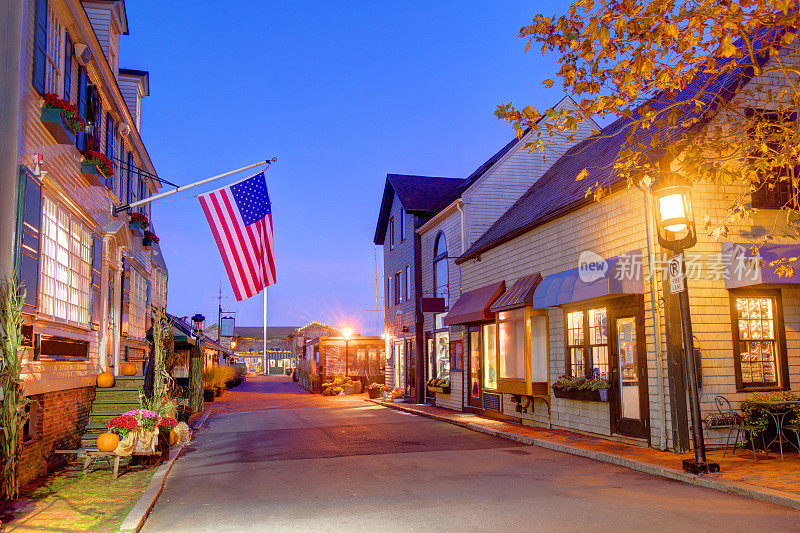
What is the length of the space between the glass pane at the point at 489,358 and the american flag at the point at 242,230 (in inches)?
279

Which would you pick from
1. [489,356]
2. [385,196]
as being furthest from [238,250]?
[385,196]

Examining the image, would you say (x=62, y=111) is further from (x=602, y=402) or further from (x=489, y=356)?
(x=489, y=356)

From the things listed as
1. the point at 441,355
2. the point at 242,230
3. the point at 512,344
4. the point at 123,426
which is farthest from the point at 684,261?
the point at 441,355

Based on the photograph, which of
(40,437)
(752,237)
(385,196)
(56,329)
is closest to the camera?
(40,437)

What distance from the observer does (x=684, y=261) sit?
9102mm

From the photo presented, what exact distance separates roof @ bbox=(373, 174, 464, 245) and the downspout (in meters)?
14.1

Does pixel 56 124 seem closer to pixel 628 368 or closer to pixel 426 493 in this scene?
pixel 426 493

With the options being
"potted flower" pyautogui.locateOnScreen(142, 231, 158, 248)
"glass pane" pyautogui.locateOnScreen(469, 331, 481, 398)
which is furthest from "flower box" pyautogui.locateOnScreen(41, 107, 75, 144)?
"glass pane" pyautogui.locateOnScreen(469, 331, 481, 398)

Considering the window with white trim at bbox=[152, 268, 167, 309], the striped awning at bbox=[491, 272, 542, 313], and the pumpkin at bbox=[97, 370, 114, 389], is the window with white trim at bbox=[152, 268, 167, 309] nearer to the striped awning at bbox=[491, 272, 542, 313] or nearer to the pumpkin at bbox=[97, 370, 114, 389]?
the pumpkin at bbox=[97, 370, 114, 389]

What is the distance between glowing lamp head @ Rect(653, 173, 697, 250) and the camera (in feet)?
30.1

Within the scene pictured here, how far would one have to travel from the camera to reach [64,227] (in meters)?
10.6

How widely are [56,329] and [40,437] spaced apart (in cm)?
161

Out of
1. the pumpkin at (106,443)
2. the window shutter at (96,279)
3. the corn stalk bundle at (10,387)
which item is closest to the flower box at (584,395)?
the pumpkin at (106,443)

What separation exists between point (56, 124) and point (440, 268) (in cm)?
1640
